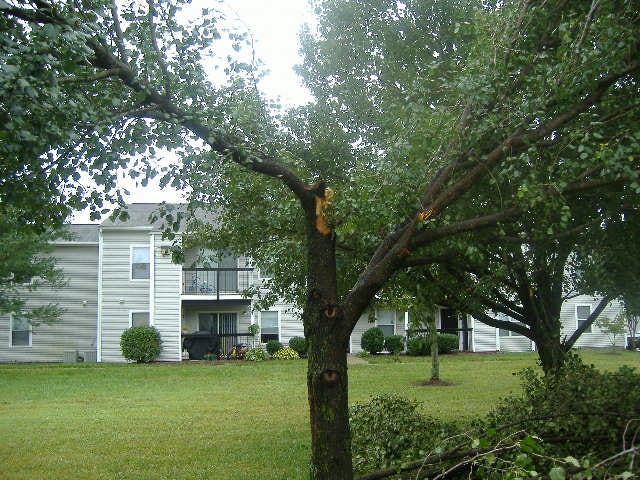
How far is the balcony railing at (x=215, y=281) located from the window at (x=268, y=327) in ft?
5.41

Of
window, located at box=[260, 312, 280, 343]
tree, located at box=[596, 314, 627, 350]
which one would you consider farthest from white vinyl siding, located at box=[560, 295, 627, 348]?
window, located at box=[260, 312, 280, 343]

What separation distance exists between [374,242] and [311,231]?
1074mm

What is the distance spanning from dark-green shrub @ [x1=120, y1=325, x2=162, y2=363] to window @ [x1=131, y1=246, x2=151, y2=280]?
7.76 feet

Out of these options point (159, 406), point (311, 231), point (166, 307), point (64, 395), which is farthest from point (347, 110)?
point (166, 307)

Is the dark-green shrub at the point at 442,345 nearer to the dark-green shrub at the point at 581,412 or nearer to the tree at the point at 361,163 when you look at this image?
the dark-green shrub at the point at 581,412

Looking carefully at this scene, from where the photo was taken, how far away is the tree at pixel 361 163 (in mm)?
5051

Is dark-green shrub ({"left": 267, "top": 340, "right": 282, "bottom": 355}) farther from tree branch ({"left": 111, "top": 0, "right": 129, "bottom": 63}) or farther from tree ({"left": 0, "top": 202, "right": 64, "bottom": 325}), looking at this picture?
tree branch ({"left": 111, "top": 0, "right": 129, "bottom": 63})

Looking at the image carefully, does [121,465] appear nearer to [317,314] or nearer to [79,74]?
[317,314]

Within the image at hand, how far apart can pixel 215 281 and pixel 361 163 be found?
21.4m

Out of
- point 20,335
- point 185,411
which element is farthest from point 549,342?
point 20,335

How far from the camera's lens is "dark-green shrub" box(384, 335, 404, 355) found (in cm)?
2739

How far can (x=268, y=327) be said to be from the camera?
2861 cm

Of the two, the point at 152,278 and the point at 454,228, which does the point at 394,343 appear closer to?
the point at 152,278

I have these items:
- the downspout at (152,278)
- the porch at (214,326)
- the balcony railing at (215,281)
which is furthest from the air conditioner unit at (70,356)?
the balcony railing at (215,281)
